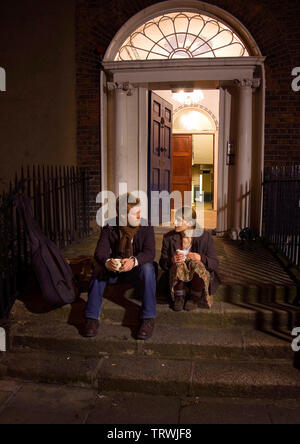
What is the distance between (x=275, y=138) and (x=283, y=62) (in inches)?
47.1

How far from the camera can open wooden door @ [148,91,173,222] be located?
709 centimetres

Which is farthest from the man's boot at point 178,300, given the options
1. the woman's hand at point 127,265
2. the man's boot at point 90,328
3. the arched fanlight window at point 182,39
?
the arched fanlight window at point 182,39

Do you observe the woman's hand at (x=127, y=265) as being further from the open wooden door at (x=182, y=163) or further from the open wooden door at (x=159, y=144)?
the open wooden door at (x=182, y=163)

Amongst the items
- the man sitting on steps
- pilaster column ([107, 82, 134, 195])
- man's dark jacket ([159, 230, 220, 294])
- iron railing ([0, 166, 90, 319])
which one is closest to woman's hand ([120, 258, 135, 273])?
the man sitting on steps

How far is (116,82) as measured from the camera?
6.72 m

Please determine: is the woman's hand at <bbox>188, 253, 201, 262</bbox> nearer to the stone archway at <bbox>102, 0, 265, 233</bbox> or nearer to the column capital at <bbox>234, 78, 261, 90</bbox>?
the stone archway at <bbox>102, 0, 265, 233</bbox>

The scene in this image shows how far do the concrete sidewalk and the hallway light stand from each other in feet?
34.0

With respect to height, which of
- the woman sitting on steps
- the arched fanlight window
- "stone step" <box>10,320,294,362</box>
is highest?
the arched fanlight window

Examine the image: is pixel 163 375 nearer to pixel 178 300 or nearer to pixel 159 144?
pixel 178 300

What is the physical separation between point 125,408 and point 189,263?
4.47 feet

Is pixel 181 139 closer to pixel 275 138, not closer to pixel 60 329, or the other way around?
pixel 275 138

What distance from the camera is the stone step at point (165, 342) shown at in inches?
130

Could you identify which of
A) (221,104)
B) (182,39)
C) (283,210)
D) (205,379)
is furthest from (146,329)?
(182,39)

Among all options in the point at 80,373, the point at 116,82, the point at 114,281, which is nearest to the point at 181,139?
the point at 116,82
